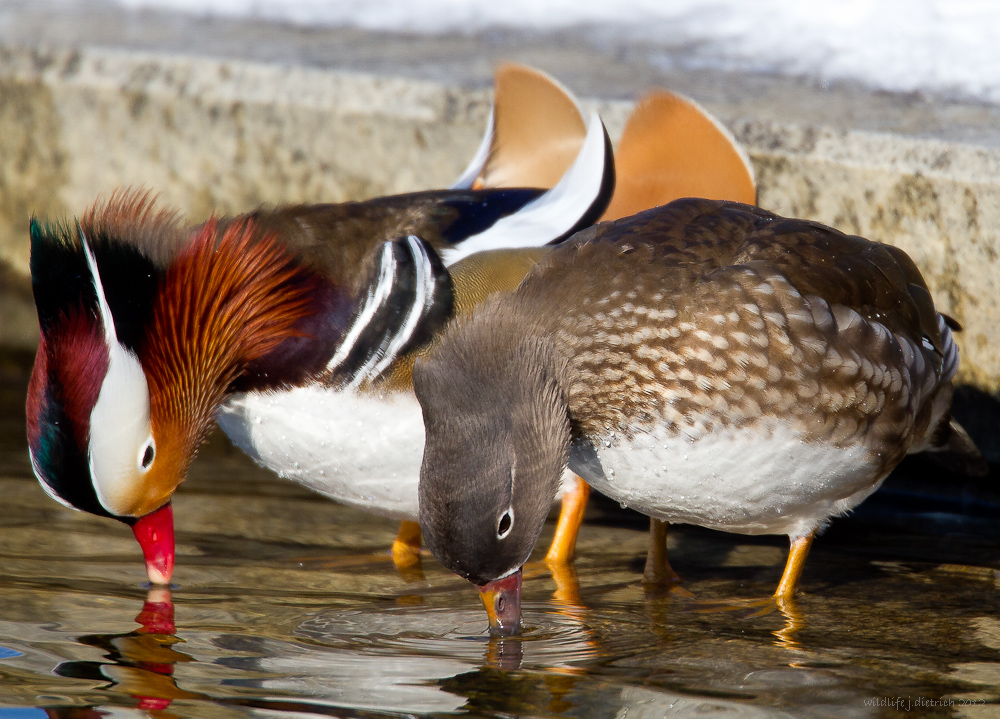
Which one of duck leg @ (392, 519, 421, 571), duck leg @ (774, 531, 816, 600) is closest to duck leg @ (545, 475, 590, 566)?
duck leg @ (392, 519, 421, 571)

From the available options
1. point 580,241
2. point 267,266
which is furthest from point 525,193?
point 267,266

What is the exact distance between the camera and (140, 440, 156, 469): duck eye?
9.09ft

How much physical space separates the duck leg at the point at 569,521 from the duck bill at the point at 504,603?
2.14 ft

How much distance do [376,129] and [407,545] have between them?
153 centimetres

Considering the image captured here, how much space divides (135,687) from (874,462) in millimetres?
1596

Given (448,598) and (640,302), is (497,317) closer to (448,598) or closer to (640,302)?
(640,302)

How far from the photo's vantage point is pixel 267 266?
292 centimetres

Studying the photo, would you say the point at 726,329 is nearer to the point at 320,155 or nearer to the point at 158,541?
the point at 158,541

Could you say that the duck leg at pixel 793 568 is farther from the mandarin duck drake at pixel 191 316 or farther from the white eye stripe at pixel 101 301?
the white eye stripe at pixel 101 301

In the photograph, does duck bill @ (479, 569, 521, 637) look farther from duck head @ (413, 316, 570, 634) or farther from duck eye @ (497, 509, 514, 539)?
duck eye @ (497, 509, 514, 539)

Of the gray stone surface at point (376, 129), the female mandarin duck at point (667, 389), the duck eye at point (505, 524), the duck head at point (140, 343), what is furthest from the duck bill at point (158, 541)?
the gray stone surface at point (376, 129)

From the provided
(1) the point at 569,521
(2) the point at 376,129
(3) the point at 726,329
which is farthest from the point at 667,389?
(2) the point at 376,129

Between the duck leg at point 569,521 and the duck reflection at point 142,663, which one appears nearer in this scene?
the duck reflection at point 142,663

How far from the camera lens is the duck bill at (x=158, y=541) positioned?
2862mm
